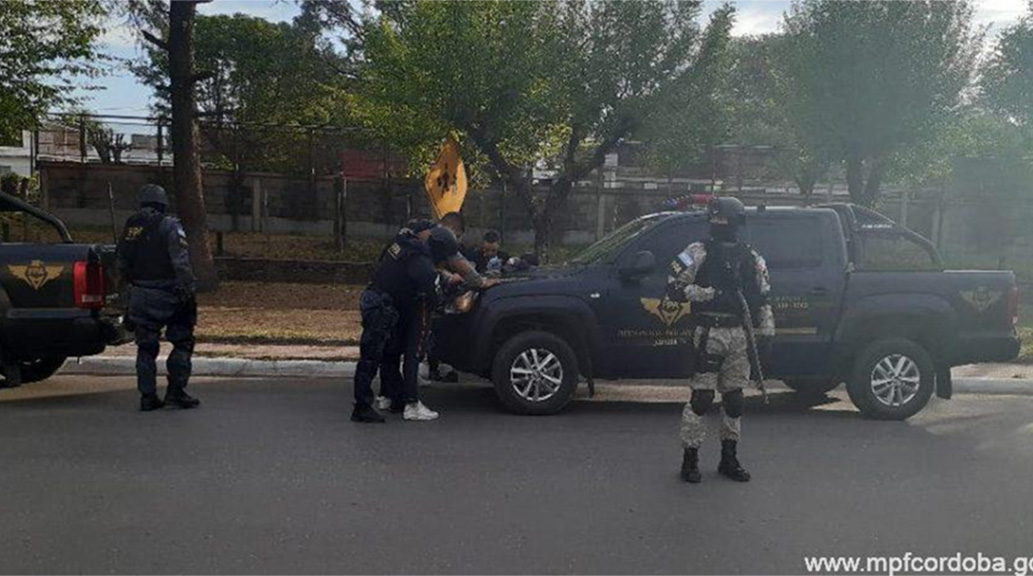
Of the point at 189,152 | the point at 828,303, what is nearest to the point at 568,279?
the point at 828,303

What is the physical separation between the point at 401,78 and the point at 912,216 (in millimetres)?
12225

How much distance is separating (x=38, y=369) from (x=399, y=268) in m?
3.78

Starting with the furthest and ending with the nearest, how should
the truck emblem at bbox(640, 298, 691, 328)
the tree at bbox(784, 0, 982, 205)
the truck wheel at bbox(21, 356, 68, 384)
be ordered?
the tree at bbox(784, 0, 982, 205), the truck wheel at bbox(21, 356, 68, 384), the truck emblem at bbox(640, 298, 691, 328)

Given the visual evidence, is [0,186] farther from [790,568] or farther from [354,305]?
[790,568]

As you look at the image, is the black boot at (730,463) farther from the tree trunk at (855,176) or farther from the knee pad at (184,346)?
the tree trunk at (855,176)

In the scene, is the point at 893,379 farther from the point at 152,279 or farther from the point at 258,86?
the point at 258,86

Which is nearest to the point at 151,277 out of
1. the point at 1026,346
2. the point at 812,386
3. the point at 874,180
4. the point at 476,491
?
the point at 476,491

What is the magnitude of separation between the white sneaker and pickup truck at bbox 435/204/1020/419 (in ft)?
1.66

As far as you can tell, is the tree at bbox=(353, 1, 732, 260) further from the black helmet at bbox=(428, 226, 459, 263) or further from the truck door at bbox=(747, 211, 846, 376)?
the truck door at bbox=(747, 211, 846, 376)

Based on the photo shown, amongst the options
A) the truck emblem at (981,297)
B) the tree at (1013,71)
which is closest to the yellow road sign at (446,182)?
the truck emblem at (981,297)

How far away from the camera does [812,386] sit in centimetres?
866

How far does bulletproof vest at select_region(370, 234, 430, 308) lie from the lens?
7160mm

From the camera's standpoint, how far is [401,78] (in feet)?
47.3

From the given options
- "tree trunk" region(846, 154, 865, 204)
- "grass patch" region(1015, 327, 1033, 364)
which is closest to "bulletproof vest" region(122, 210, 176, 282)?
"grass patch" region(1015, 327, 1033, 364)
